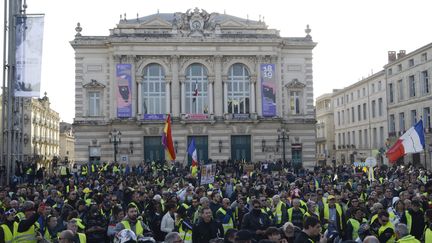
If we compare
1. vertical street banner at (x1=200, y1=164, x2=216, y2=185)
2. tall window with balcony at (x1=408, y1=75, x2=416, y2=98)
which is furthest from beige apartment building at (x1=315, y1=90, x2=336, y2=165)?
vertical street banner at (x1=200, y1=164, x2=216, y2=185)

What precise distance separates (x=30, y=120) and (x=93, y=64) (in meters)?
44.7

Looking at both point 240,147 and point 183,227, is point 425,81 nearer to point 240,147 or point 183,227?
point 240,147

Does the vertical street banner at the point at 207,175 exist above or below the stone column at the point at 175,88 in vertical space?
below

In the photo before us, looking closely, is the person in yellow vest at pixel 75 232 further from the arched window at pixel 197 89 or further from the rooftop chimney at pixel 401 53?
the rooftop chimney at pixel 401 53

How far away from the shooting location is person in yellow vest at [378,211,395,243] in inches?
429

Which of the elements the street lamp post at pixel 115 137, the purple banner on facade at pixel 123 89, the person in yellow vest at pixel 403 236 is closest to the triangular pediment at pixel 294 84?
the purple banner on facade at pixel 123 89

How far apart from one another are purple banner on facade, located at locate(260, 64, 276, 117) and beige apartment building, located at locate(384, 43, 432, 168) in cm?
1501

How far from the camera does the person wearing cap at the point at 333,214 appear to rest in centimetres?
1420

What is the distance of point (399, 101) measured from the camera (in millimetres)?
63656

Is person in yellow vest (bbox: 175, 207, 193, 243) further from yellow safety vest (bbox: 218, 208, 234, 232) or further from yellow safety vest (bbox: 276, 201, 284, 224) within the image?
yellow safety vest (bbox: 276, 201, 284, 224)

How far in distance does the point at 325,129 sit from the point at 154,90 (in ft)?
169

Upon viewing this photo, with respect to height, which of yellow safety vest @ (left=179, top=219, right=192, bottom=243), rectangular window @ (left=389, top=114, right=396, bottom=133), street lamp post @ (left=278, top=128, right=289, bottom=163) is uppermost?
rectangular window @ (left=389, top=114, right=396, bottom=133)

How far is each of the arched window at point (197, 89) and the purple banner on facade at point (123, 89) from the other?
Result: 5789 mm

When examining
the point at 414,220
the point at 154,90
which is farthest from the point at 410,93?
the point at 414,220
